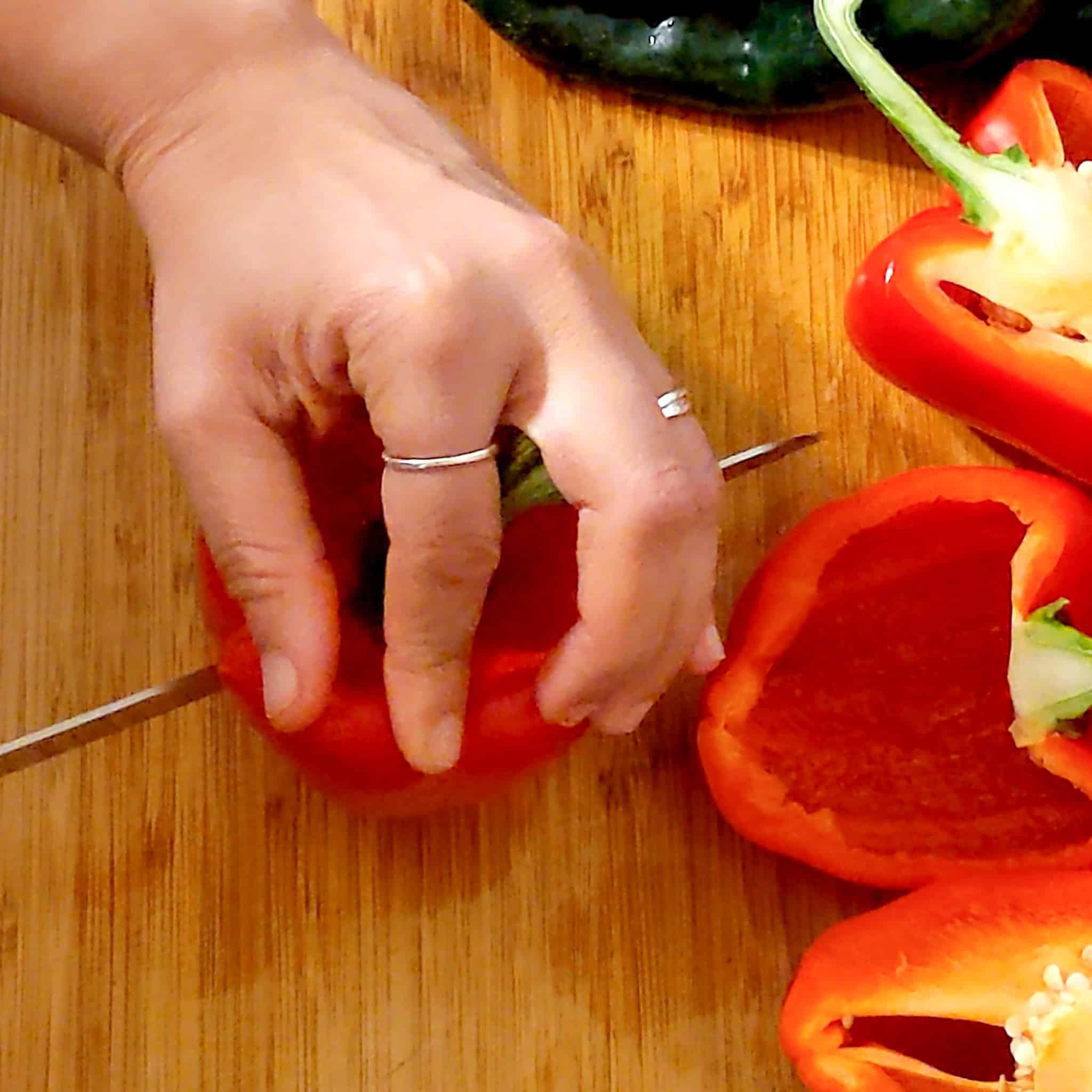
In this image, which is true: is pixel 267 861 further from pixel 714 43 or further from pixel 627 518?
pixel 714 43

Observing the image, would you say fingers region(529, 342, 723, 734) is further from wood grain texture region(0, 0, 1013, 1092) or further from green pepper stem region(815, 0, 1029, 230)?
Result: green pepper stem region(815, 0, 1029, 230)

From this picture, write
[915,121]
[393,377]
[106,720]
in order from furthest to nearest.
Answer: [915,121] < [106,720] < [393,377]

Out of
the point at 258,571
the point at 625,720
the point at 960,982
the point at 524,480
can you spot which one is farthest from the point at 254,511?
the point at 960,982

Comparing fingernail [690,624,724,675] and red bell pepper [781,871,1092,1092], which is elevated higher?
fingernail [690,624,724,675]

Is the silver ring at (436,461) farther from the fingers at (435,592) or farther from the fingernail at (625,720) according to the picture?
the fingernail at (625,720)

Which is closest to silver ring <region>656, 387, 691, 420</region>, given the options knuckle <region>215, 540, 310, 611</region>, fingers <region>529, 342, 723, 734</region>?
fingers <region>529, 342, 723, 734</region>

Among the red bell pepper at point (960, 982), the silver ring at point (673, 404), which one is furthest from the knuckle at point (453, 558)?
the red bell pepper at point (960, 982)

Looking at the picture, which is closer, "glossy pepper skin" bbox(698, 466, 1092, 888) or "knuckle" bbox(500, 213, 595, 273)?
"knuckle" bbox(500, 213, 595, 273)

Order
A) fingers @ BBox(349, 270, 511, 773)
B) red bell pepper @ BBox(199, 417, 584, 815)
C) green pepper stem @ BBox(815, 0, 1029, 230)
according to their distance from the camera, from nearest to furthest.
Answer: fingers @ BBox(349, 270, 511, 773) < red bell pepper @ BBox(199, 417, 584, 815) < green pepper stem @ BBox(815, 0, 1029, 230)
